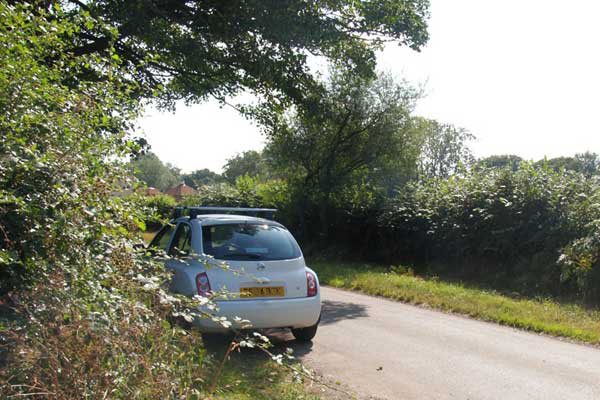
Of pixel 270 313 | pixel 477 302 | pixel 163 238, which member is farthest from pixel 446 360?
pixel 163 238

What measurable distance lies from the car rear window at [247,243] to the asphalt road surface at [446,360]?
141cm

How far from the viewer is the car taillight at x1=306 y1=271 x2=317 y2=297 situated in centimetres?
719

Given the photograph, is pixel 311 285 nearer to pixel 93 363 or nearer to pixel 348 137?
pixel 93 363

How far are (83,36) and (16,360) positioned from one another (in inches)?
383

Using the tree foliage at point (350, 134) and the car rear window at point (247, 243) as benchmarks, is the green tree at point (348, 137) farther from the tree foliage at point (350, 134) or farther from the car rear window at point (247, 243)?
the car rear window at point (247, 243)

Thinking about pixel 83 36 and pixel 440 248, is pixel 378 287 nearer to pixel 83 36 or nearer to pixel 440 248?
pixel 440 248

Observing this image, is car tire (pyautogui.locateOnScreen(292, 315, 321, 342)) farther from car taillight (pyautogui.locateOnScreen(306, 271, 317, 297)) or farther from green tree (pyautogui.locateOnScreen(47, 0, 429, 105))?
green tree (pyautogui.locateOnScreen(47, 0, 429, 105))

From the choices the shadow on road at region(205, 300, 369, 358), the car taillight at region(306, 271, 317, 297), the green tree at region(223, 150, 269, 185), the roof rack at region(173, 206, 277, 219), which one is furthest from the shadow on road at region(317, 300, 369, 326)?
the green tree at region(223, 150, 269, 185)

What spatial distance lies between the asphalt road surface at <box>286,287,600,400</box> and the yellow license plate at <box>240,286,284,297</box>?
0.91 meters

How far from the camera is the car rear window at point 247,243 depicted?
697cm

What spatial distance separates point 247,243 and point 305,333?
1.61m

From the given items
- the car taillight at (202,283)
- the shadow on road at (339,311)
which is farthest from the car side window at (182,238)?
the shadow on road at (339,311)

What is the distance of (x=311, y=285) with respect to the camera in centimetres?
726

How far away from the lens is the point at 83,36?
11016 mm
